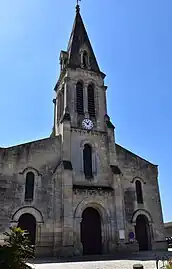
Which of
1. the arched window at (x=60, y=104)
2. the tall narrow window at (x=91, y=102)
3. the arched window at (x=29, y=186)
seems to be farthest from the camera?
the arched window at (x=60, y=104)

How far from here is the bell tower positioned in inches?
886

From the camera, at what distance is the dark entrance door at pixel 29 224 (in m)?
17.1

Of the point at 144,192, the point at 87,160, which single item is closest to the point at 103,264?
the point at 87,160

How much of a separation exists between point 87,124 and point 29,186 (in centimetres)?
770

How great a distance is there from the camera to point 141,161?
22797 millimetres

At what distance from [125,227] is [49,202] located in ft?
20.4

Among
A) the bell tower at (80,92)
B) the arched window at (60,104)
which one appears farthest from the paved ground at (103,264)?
the arched window at (60,104)

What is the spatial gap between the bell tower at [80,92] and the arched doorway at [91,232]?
7.26m

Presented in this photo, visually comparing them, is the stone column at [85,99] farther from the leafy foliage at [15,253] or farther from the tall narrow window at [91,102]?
the leafy foliage at [15,253]

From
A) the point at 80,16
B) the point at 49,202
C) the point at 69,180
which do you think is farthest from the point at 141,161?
the point at 80,16

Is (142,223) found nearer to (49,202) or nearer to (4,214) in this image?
(49,202)

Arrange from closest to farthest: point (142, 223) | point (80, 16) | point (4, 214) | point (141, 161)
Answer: point (4, 214) → point (142, 223) → point (141, 161) → point (80, 16)

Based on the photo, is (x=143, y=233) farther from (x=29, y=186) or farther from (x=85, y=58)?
(x=85, y=58)

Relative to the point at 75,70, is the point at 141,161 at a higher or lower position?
lower
